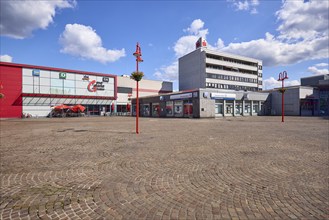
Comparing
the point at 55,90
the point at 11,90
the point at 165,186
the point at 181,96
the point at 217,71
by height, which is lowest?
the point at 165,186

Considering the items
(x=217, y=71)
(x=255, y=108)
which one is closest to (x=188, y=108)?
(x=255, y=108)

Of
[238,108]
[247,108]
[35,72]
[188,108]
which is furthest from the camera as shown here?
[35,72]

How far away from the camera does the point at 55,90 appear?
45125 millimetres

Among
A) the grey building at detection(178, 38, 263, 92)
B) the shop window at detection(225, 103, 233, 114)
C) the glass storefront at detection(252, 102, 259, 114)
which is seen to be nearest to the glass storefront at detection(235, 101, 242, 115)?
the shop window at detection(225, 103, 233, 114)

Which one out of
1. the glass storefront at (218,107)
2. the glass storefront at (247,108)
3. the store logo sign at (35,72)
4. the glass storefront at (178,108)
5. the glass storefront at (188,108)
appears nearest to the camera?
the glass storefront at (188,108)

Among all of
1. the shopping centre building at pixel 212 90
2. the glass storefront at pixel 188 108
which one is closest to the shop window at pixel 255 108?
the shopping centre building at pixel 212 90

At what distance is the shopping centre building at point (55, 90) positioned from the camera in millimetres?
39750

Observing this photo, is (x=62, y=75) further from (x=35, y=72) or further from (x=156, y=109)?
(x=156, y=109)

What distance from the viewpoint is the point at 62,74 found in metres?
46.1

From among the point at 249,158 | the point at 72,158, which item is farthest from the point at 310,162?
the point at 72,158

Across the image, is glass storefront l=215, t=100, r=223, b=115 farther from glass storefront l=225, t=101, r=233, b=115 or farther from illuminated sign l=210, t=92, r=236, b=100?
glass storefront l=225, t=101, r=233, b=115

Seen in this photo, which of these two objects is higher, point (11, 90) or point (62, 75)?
point (62, 75)

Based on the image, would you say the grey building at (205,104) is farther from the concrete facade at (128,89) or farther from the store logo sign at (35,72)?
the store logo sign at (35,72)

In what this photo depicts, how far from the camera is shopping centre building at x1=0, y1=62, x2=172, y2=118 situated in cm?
3975
